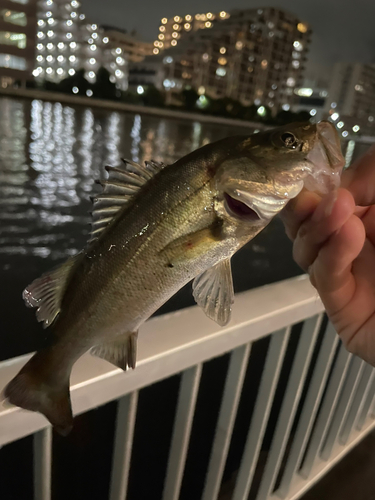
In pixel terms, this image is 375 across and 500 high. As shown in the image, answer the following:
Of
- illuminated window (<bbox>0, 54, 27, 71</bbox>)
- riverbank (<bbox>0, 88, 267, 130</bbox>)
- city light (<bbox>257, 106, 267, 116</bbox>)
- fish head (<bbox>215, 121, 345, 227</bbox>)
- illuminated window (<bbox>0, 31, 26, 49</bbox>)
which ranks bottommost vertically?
riverbank (<bbox>0, 88, 267, 130</bbox>)

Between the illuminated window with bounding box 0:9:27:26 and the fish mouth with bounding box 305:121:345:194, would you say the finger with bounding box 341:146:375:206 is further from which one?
the illuminated window with bounding box 0:9:27:26

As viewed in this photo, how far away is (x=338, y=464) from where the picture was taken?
2.18 meters

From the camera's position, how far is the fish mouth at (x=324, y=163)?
73 cm

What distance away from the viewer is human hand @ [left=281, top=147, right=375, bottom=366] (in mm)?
813

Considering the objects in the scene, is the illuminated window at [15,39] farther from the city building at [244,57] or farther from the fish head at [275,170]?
the fish head at [275,170]

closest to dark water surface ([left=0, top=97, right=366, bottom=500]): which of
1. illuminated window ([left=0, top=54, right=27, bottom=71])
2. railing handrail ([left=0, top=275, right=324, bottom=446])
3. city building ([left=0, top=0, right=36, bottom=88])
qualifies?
railing handrail ([left=0, top=275, right=324, bottom=446])

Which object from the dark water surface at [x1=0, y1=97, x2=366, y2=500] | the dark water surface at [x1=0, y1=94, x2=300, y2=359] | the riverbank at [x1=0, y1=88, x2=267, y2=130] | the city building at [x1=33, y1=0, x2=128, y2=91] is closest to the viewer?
the dark water surface at [x1=0, y1=97, x2=366, y2=500]

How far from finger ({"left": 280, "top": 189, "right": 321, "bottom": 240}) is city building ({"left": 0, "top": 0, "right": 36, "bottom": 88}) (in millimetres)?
47546

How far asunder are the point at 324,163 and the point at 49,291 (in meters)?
0.58

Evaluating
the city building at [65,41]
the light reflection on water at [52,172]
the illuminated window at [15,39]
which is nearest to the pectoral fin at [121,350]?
the light reflection on water at [52,172]

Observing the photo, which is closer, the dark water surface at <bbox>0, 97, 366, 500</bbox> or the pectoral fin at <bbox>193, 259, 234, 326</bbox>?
the pectoral fin at <bbox>193, 259, 234, 326</bbox>

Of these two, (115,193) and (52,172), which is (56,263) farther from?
(115,193)

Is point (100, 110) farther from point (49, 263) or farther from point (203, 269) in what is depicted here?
point (203, 269)

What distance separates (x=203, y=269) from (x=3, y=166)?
419 inches
